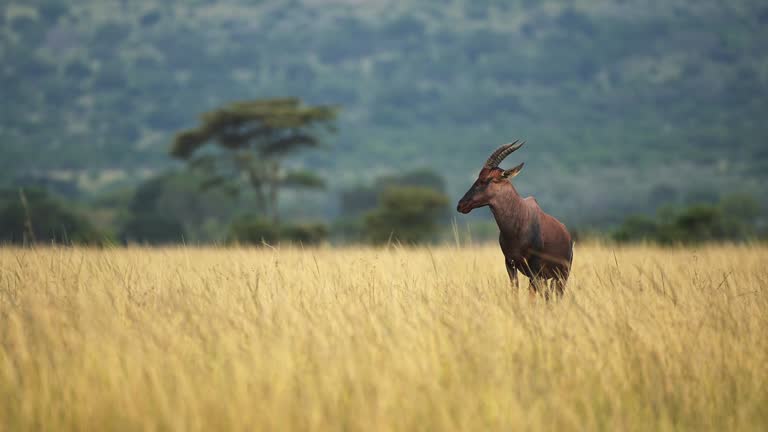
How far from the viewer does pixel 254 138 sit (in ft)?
173

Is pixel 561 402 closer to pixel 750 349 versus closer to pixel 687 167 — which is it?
pixel 750 349

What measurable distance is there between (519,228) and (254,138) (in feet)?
151

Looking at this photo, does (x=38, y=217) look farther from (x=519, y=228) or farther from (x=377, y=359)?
(x=377, y=359)

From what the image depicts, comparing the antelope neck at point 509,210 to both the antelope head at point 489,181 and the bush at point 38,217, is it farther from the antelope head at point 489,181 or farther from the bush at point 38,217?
the bush at point 38,217

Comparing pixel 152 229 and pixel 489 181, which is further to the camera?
pixel 152 229

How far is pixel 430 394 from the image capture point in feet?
15.3

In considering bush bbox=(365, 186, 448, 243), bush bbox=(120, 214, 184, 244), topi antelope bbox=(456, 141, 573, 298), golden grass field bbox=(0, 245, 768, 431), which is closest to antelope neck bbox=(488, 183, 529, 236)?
topi antelope bbox=(456, 141, 573, 298)

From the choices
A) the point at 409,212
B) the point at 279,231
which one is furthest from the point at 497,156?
the point at 409,212

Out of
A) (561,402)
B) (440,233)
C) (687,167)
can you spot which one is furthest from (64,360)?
(687,167)

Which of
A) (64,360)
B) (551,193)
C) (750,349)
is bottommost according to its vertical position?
(551,193)

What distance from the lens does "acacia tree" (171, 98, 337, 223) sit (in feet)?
168

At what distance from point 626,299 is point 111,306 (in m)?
4.03

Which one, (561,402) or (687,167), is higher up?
(561,402)

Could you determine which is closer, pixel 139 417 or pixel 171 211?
pixel 139 417
